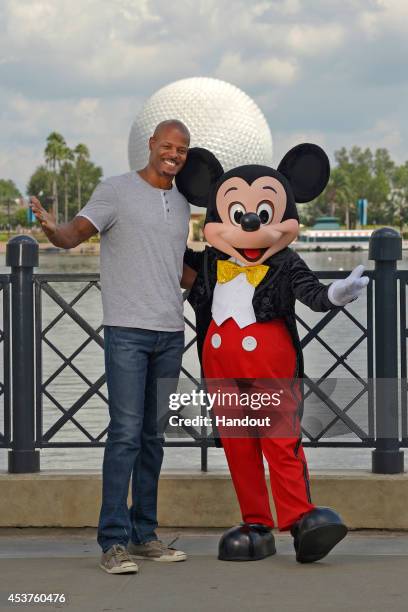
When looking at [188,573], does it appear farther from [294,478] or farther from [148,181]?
[148,181]

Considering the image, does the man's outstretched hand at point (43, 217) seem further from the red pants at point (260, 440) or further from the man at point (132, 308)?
the red pants at point (260, 440)

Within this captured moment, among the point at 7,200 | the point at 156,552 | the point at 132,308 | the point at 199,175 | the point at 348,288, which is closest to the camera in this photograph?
the point at 348,288

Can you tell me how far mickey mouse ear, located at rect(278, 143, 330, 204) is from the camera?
4.73 metres

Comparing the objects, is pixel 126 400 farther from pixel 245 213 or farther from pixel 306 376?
pixel 306 376

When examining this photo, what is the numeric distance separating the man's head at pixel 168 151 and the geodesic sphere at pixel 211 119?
246 ft

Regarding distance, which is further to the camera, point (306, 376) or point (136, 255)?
point (306, 376)

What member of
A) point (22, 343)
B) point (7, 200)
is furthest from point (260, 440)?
point (7, 200)

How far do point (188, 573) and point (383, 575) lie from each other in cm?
69

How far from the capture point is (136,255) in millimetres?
4324

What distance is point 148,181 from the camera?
4484 mm

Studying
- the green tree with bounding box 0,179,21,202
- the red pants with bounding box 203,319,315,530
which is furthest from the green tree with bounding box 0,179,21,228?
the red pants with bounding box 203,319,315,530

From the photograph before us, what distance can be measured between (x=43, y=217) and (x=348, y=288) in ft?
3.70

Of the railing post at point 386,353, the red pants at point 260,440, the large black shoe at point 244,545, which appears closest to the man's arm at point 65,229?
the red pants at point 260,440

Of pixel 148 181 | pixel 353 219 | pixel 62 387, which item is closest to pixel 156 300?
pixel 148 181
